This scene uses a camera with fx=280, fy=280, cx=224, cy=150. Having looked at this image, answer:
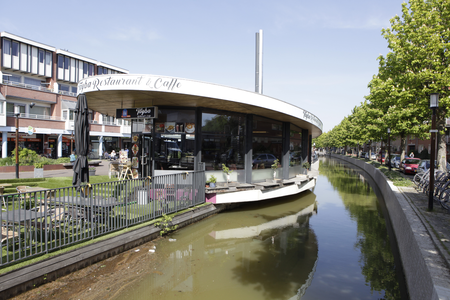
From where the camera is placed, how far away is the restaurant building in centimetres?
961

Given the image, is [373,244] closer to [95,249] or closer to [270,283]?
[270,283]

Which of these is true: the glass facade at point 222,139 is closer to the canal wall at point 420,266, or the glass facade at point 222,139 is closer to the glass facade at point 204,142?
the glass facade at point 204,142

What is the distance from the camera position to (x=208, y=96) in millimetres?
9750

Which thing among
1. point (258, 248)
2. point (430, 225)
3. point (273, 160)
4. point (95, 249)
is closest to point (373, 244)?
point (430, 225)

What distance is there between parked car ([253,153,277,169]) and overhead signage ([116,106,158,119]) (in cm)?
499

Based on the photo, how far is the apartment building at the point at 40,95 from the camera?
29.9 m

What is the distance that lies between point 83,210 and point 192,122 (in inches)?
240

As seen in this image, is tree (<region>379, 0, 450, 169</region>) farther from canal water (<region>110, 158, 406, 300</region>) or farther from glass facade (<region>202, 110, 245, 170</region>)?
glass facade (<region>202, 110, 245, 170</region>)

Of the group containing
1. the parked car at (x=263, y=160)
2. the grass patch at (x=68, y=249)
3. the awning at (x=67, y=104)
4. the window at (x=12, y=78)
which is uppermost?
the window at (x=12, y=78)

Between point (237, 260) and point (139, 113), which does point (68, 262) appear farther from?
point (139, 113)

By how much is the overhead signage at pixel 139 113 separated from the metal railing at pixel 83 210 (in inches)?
128

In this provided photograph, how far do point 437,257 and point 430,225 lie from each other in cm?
257

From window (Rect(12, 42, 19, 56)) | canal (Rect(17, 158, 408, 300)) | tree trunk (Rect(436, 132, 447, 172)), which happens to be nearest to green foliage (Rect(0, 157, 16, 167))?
window (Rect(12, 42, 19, 56))

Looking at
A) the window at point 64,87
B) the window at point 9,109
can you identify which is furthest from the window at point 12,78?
the window at point 64,87
